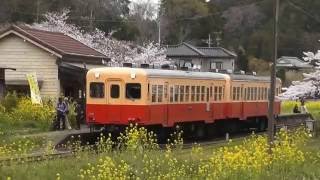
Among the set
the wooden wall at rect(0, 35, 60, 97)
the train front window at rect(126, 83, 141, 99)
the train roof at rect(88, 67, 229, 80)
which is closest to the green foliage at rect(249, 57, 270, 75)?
the wooden wall at rect(0, 35, 60, 97)

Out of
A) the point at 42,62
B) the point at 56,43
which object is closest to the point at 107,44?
the point at 56,43

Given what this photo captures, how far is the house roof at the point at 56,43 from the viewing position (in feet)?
89.9

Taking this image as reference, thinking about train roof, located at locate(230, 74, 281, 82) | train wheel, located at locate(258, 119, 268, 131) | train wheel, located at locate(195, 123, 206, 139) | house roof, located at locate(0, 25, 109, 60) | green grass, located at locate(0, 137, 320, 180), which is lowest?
train wheel, located at locate(258, 119, 268, 131)

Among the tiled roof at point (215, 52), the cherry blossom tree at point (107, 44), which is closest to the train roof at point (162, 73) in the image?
the cherry blossom tree at point (107, 44)

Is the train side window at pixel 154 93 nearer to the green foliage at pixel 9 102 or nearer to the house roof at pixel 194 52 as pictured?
the green foliage at pixel 9 102

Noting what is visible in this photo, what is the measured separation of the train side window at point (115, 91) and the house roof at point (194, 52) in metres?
42.0

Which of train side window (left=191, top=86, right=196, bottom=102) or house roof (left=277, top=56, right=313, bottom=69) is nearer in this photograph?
train side window (left=191, top=86, right=196, bottom=102)

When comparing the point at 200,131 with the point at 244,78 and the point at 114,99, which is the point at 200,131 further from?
the point at 114,99

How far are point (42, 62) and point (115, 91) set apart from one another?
824 centimetres

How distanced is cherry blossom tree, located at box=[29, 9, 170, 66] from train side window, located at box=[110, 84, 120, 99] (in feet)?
89.8

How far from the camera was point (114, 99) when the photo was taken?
20500 mm

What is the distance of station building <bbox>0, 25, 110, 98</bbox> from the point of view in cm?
2759

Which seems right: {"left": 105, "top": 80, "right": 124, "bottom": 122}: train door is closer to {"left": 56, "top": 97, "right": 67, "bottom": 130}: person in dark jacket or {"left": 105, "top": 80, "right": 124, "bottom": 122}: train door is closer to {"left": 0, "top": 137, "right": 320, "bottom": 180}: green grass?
{"left": 56, "top": 97, "right": 67, "bottom": 130}: person in dark jacket

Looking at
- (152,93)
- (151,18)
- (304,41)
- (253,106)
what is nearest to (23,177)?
(152,93)
